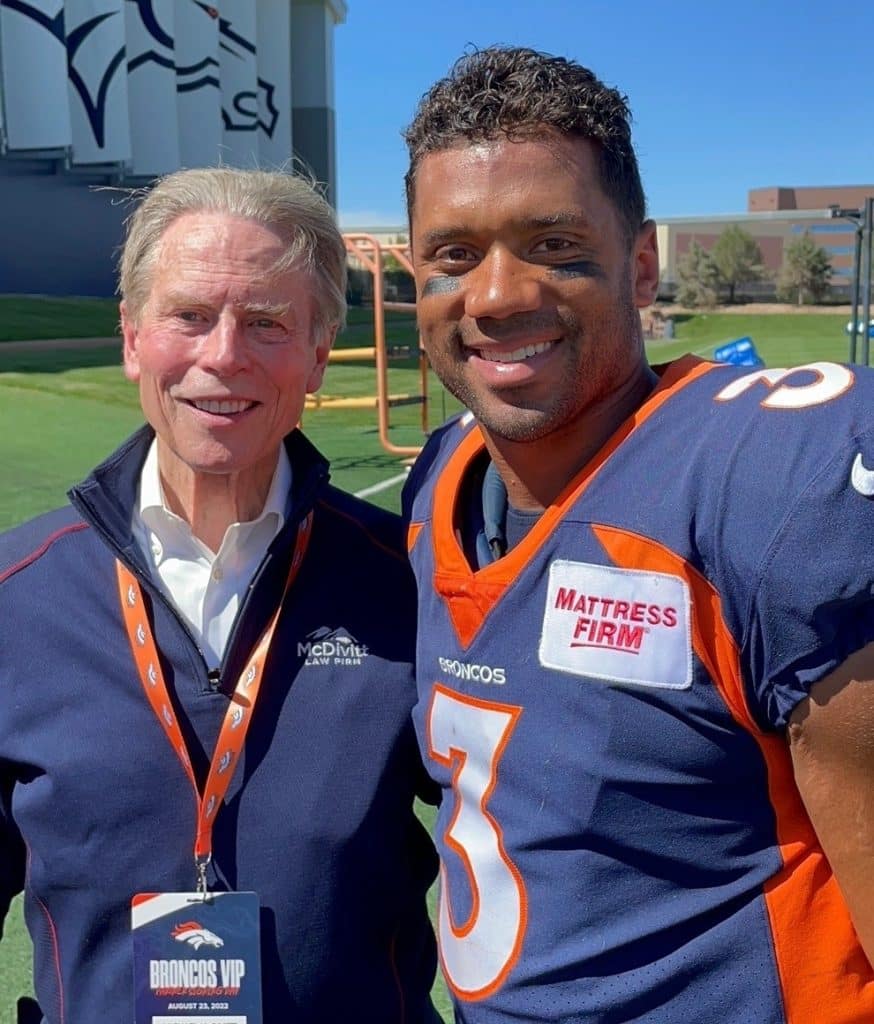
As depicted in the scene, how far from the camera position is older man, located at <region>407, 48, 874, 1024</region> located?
49.1 inches

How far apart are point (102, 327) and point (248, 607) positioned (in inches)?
948

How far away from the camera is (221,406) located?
1.90 m

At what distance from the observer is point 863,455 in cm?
119

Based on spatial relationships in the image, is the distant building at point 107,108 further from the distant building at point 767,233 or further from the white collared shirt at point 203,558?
the distant building at point 767,233

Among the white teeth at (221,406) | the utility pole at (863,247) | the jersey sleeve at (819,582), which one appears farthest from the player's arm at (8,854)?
the utility pole at (863,247)

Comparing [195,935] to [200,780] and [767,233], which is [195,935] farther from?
[767,233]

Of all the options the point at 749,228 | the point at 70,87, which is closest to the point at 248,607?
the point at 70,87

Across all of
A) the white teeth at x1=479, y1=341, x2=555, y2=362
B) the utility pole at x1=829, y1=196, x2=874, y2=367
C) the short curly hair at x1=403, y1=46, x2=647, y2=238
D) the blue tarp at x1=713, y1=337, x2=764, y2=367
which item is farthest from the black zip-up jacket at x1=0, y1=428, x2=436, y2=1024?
the utility pole at x1=829, y1=196, x2=874, y2=367

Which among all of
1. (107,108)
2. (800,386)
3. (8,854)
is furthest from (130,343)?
(107,108)

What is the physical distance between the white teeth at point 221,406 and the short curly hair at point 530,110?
21.3 inches

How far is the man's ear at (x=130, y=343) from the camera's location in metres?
2.00

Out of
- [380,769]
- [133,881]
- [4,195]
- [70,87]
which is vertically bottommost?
[133,881]

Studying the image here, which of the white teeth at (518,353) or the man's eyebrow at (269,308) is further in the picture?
the man's eyebrow at (269,308)

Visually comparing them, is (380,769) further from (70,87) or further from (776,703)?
(70,87)
